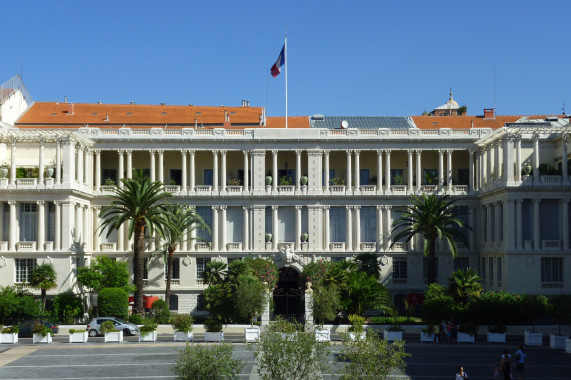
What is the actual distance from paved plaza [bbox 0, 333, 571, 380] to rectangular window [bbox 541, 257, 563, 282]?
14524 mm

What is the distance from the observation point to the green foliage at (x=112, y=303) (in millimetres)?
72188

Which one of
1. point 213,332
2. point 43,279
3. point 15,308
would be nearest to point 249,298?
point 213,332

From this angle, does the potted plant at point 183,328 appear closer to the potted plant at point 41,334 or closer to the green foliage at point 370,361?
the potted plant at point 41,334

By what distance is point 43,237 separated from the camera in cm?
7706

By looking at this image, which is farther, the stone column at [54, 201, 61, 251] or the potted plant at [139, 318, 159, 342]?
the stone column at [54, 201, 61, 251]

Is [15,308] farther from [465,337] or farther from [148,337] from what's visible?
[465,337]

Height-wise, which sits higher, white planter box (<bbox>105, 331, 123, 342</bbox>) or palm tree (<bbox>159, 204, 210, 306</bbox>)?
palm tree (<bbox>159, 204, 210, 306</bbox>)

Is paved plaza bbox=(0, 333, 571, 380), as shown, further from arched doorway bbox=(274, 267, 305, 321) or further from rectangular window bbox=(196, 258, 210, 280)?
rectangular window bbox=(196, 258, 210, 280)

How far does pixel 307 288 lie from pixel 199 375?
38.3 meters

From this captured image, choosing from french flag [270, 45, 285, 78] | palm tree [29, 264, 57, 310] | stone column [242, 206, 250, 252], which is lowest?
palm tree [29, 264, 57, 310]

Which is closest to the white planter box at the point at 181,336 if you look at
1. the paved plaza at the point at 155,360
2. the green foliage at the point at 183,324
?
the green foliage at the point at 183,324

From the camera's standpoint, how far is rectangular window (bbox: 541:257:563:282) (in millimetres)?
74625

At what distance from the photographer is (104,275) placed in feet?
251

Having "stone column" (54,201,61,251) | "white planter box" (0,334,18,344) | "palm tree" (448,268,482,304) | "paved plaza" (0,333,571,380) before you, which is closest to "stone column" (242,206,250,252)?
"stone column" (54,201,61,251)
